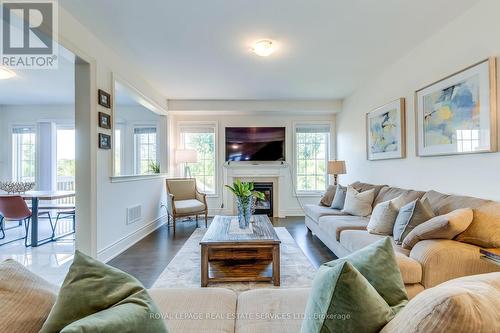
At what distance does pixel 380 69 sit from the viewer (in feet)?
12.5

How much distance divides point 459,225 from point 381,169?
219 cm

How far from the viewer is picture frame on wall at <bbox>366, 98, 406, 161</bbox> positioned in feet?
11.0

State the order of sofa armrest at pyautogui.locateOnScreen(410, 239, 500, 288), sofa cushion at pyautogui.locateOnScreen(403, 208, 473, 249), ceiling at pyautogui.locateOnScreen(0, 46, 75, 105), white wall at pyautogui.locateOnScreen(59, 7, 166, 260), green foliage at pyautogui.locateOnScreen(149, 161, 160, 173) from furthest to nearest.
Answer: green foliage at pyautogui.locateOnScreen(149, 161, 160, 173) → ceiling at pyautogui.locateOnScreen(0, 46, 75, 105) → white wall at pyautogui.locateOnScreen(59, 7, 166, 260) → sofa cushion at pyautogui.locateOnScreen(403, 208, 473, 249) → sofa armrest at pyautogui.locateOnScreen(410, 239, 500, 288)

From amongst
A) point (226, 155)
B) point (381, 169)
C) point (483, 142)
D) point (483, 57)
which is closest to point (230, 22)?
point (483, 57)

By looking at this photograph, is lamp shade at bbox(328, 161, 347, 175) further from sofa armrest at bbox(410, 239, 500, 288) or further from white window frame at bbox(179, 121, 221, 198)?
sofa armrest at bbox(410, 239, 500, 288)

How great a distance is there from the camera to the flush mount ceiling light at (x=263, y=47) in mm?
2904

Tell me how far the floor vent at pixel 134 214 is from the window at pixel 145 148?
2056 millimetres

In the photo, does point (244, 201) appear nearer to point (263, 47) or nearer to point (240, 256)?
point (240, 256)

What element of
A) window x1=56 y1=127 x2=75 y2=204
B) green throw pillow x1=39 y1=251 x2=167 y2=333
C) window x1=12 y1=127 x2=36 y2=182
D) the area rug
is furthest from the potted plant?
window x1=12 y1=127 x2=36 y2=182

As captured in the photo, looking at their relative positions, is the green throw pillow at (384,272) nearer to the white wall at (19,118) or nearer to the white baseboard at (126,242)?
the white baseboard at (126,242)

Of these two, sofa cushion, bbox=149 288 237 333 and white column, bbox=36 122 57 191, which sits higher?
white column, bbox=36 122 57 191

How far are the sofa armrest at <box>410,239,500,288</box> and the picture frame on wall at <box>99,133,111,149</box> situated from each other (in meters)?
3.32

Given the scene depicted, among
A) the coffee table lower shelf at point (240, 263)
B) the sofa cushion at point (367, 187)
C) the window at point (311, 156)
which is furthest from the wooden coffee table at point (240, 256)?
the window at point (311, 156)

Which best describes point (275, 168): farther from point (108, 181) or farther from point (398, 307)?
point (398, 307)
